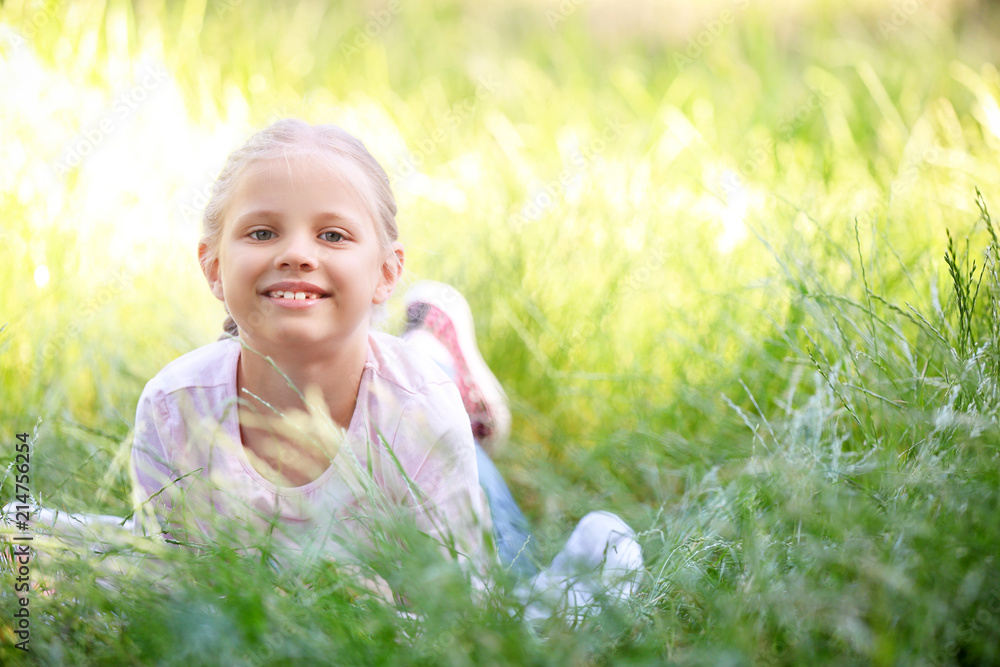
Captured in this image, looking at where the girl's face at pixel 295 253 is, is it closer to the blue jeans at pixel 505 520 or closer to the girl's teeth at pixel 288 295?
the girl's teeth at pixel 288 295

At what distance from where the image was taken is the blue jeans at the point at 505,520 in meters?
1.51

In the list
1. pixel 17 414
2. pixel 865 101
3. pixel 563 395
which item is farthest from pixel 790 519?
pixel 865 101

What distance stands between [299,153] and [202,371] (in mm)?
406

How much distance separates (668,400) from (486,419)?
430mm

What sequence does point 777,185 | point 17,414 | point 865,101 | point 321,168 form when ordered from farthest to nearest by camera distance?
point 865,101
point 777,185
point 17,414
point 321,168

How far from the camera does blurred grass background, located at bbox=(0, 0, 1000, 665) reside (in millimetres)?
949

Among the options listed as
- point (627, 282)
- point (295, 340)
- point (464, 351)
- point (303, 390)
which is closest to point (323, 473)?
point (303, 390)

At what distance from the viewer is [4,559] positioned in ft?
3.71

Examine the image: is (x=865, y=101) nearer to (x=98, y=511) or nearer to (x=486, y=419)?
(x=486, y=419)

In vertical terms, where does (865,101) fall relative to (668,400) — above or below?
above

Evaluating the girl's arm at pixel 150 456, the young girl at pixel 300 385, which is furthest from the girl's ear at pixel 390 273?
the girl's arm at pixel 150 456

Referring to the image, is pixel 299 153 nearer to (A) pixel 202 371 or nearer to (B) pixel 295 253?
(B) pixel 295 253

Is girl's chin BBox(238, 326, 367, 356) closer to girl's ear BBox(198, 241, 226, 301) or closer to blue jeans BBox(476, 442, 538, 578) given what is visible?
girl's ear BBox(198, 241, 226, 301)

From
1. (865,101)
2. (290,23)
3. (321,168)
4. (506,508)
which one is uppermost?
(290,23)
